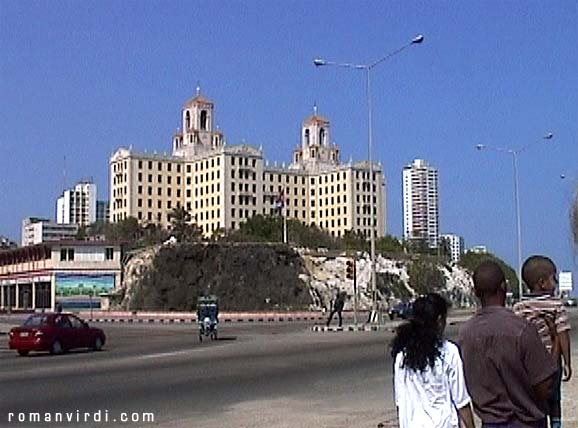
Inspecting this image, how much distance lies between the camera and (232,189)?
166875 mm

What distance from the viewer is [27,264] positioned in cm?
10069

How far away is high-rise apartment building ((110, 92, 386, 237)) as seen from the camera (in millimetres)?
168125

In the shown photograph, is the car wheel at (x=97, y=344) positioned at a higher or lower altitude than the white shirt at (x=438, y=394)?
lower

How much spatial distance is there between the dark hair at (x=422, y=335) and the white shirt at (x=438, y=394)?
0.14 feet

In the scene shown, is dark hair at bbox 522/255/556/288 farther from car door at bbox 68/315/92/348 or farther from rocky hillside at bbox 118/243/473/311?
rocky hillside at bbox 118/243/473/311

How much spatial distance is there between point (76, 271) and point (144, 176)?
79.5 m

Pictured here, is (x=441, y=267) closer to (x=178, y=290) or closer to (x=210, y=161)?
(x=178, y=290)

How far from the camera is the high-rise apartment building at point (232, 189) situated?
552 ft

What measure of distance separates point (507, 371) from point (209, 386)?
12097 millimetres

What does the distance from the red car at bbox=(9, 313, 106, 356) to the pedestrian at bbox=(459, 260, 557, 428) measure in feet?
79.8

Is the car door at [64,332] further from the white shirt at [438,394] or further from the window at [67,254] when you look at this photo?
the window at [67,254]

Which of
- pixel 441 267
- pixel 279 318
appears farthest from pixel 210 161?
pixel 279 318

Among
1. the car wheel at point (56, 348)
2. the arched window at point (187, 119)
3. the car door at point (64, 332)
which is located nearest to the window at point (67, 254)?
the car door at point (64, 332)

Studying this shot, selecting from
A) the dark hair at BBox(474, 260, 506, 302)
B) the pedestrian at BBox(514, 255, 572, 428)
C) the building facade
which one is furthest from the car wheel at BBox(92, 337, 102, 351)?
the building facade
